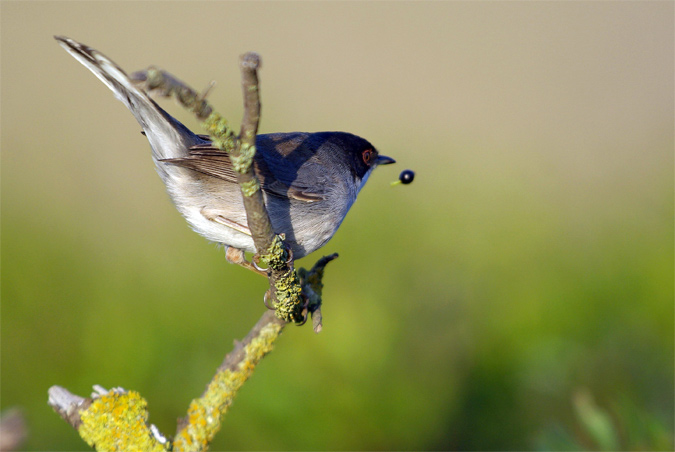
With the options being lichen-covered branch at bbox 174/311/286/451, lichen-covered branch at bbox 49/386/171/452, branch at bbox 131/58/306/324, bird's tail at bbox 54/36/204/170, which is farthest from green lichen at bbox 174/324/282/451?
bird's tail at bbox 54/36/204/170

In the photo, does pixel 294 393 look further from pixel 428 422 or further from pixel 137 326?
pixel 137 326

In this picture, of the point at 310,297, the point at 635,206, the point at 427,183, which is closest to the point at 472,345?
the point at 310,297

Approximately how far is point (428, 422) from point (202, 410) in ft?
5.77

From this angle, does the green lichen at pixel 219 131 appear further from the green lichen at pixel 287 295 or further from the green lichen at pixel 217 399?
the green lichen at pixel 217 399

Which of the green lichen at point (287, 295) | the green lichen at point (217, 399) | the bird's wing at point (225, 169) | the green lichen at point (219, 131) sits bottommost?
the green lichen at point (217, 399)

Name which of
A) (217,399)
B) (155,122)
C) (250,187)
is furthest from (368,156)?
(250,187)

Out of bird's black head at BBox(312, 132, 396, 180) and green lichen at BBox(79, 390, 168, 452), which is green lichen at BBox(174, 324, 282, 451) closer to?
green lichen at BBox(79, 390, 168, 452)

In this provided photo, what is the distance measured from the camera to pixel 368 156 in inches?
163

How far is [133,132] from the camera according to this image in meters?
8.23

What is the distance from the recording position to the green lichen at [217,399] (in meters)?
2.48

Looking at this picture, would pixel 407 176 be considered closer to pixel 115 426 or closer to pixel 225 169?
pixel 225 169

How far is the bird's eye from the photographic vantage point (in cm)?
410

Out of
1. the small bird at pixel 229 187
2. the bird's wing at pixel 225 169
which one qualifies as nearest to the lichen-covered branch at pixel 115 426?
the small bird at pixel 229 187

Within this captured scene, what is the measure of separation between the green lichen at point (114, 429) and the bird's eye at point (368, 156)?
8.01ft
